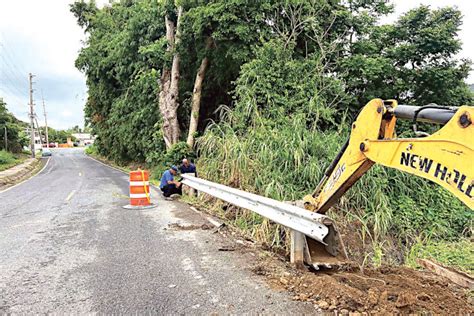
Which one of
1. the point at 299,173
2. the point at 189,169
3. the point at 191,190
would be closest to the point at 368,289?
the point at 299,173

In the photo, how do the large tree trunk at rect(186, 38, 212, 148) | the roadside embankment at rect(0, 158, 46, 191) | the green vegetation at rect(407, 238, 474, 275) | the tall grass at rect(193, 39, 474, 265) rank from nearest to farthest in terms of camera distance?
the green vegetation at rect(407, 238, 474, 275)
the tall grass at rect(193, 39, 474, 265)
the large tree trunk at rect(186, 38, 212, 148)
the roadside embankment at rect(0, 158, 46, 191)

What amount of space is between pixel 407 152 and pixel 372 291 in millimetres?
1465

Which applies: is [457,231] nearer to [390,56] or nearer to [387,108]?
[387,108]

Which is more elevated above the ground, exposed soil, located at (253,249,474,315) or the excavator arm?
the excavator arm

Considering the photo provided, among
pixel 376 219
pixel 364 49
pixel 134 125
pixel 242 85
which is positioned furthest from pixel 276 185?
pixel 134 125

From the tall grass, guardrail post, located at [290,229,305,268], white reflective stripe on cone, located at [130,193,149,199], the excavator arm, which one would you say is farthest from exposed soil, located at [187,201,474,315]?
white reflective stripe on cone, located at [130,193,149,199]

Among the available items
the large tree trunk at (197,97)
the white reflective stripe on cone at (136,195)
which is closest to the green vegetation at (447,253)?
the white reflective stripe on cone at (136,195)

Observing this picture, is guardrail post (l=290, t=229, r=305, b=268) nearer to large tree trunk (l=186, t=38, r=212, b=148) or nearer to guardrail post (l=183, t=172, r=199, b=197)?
guardrail post (l=183, t=172, r=199, b=197)

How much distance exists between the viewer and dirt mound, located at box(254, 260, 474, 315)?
129 inches

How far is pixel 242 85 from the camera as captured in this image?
1218cm

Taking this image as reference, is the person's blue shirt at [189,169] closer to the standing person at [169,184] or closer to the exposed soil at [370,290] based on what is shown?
the standing person at [169,184]

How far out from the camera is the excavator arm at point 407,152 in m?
2.61

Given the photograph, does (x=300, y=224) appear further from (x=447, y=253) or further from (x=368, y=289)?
(x=447, y=253)

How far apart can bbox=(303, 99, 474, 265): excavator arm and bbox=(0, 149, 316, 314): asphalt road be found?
1213 mm
